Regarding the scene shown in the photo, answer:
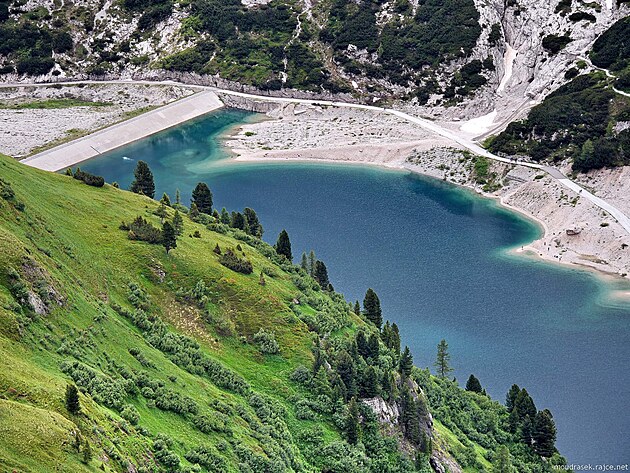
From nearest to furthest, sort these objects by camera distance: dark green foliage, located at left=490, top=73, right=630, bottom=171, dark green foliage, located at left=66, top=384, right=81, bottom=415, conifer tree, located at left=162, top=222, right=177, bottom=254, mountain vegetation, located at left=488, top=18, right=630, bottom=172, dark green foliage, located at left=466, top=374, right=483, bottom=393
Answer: dark green foliage, located at left=66, top=384, right=81, bottom=415 → conifer tree, located at left=162, top=222, right=177, bottom=254 → dark green foliage, located at left=466, top=374, right=483, bottom=393 → dark green foliage, located at left=490, top=73, right=630, bottom=171 → mountain vegetation, located at left=488, top=18, right=630, bottom=172

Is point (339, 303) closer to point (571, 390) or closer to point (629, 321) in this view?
point (571, 390)

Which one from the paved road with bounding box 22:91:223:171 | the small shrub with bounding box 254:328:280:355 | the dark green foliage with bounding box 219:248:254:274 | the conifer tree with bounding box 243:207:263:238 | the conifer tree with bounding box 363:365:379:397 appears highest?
the dark green foliage with bounding box 219:248:254:274

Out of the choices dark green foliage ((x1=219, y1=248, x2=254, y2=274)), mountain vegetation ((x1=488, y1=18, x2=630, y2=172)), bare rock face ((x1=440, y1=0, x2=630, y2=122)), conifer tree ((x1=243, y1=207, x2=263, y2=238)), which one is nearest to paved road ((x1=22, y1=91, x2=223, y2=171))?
conifer tree ((x1=243, y1=207, x2=263, y2=238))

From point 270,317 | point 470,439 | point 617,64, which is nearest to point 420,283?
point 470,439

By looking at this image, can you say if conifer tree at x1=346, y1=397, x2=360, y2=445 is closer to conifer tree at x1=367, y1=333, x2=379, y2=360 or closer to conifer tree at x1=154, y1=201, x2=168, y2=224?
conifer tree at x1=367, y1=333, x2=379, y2=360

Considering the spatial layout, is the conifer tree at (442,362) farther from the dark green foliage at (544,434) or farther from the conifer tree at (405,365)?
the conifer tree at (405,365)

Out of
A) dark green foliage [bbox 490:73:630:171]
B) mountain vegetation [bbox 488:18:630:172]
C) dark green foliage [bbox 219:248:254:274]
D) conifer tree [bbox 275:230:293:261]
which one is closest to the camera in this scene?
dark green foliage [bbox 219:248:254:274]
